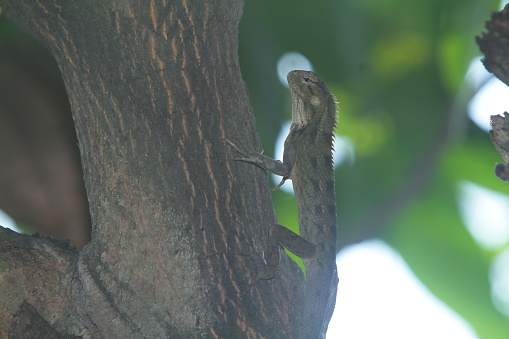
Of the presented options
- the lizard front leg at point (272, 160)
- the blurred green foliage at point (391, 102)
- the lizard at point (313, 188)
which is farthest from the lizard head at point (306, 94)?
the blurred green foliage at point (391, 102)

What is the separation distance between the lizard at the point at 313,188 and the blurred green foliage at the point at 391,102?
6.11ft

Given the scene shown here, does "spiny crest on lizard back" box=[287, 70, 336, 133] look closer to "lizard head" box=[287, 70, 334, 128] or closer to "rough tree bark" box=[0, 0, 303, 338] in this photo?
"lizard head" box=[287, 70, 334, 128]

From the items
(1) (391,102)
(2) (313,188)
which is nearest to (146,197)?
(2) (313,188)

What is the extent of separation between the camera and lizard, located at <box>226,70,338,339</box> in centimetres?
417

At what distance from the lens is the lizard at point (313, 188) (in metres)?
4.17

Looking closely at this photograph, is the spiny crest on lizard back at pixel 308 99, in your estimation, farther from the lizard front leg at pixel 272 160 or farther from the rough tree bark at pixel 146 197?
the rough tree bark at pixel 146 197

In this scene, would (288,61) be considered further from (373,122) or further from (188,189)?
(188,189)

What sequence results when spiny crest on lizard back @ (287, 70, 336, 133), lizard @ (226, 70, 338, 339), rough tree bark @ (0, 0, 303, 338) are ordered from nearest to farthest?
rough tree bark @ (0, 0, 303, 338) → lizard @ (226, 70, 338, 339) → spiny crest on lizard back @ (287, 70, 336, 133)

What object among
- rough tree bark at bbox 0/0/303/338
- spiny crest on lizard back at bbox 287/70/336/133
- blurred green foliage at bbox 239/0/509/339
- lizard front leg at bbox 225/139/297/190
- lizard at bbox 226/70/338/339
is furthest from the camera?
blurred green foliage at bbox 239/0/509/339

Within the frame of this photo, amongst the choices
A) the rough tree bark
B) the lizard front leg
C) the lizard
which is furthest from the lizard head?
the rough tree bark

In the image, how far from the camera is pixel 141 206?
3.09 m

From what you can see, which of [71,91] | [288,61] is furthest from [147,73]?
[288,61]

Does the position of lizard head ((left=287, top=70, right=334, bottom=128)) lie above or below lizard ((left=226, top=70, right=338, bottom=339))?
above

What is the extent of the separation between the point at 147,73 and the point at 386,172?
5182 mm
